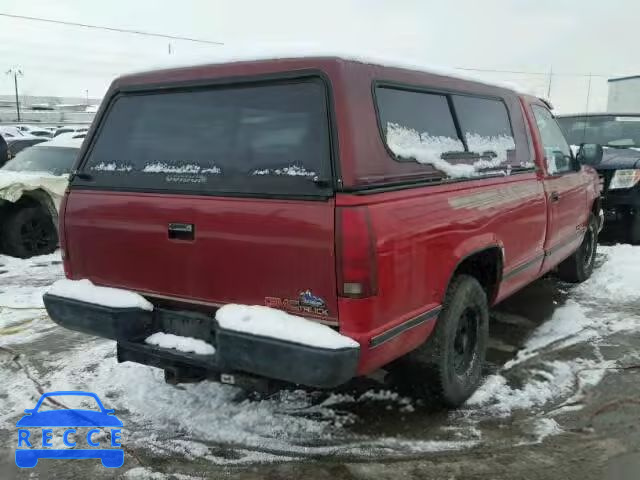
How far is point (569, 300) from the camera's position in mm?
6070

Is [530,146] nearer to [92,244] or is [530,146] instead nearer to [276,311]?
[276,311]

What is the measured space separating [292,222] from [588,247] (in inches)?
205

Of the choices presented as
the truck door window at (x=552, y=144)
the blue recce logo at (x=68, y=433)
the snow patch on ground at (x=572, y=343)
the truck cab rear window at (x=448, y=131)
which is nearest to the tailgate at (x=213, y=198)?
the truck cab rear window at (x=448, y=131)

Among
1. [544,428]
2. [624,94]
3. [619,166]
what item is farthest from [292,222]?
[624,94]

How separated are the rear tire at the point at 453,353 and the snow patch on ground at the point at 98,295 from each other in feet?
5.17

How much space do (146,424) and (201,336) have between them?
2.69 ft

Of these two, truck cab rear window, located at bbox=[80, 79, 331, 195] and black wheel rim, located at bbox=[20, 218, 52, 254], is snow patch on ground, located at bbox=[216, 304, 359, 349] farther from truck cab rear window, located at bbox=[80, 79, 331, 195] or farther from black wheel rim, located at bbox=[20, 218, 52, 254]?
black wheel rim, located at bbox=[20, 218, 52, 254]

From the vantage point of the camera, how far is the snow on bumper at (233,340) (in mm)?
2625

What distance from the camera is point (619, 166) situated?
7.77 metres

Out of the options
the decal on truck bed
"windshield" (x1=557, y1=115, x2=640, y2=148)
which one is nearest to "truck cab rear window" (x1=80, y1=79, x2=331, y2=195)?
the decal on truck bed

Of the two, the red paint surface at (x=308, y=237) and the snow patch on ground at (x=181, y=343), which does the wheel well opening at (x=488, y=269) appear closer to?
the red paint surface at (x=308, y=237)

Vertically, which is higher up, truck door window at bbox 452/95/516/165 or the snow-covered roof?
truck door window at bbox 452/95/516/165

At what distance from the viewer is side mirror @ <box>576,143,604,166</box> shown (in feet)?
18.8

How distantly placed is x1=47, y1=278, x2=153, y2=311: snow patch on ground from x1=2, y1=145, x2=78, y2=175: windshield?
531 cm
